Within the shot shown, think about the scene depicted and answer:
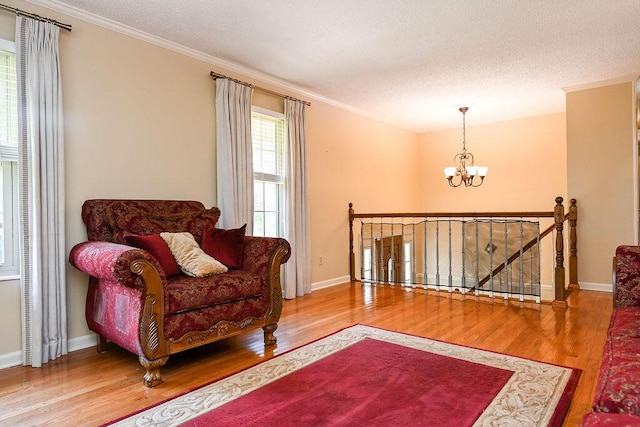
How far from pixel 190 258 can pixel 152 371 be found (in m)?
0.78

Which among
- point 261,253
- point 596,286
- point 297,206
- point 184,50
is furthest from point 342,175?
point 596,286

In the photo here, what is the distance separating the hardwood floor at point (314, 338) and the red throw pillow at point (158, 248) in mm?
633

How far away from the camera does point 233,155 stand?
396 centimetres

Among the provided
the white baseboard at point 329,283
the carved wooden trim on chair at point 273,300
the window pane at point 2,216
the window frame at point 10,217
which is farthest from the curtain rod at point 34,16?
the white baseboard at point 329,283

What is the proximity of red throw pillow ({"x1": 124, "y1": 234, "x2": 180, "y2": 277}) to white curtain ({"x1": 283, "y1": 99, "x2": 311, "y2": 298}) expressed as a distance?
1977 millimetres

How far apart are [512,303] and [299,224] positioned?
2.53 m

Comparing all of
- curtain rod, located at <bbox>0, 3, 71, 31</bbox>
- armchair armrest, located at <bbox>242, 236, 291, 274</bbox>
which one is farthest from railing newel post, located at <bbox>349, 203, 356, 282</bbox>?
curtain rod, located at <bbox>0, 3, 71, 31</bbox>

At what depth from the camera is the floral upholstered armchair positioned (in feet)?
7.39

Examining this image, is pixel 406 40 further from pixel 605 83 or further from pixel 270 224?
pixel 605 83

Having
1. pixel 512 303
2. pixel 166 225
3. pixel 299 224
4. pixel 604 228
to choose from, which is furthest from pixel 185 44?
pixel 604 228

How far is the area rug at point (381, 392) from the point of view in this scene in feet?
6.18

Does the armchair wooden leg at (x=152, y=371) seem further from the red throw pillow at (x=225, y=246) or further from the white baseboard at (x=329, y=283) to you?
the white baseboard at (x=329, y=283)

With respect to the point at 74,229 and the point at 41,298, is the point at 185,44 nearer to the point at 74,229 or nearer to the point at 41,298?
the point at 74,229

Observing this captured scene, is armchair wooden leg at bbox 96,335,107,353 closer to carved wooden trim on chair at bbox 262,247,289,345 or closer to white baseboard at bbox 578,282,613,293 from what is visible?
carved wooden trim on chair at bbox 262,247,289,345
